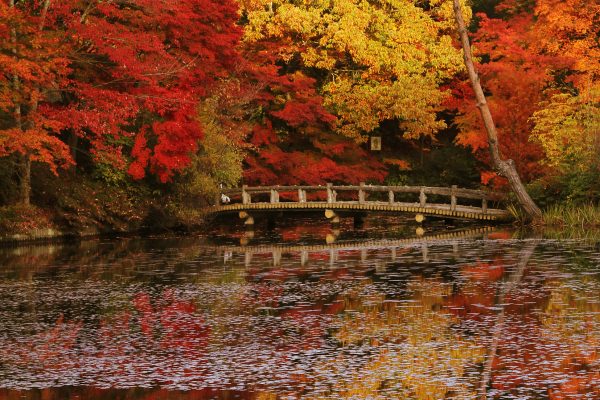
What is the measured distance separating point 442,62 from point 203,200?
11726 millimetres

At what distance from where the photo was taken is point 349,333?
15.8 m

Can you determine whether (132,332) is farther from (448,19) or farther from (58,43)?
(448,19)

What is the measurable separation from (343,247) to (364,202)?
914 centimetres

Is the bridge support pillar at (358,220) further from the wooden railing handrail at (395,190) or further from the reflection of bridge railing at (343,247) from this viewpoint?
the reflection of bridge railing at (343,247)

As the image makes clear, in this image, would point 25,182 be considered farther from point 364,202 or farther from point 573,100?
point 573,100

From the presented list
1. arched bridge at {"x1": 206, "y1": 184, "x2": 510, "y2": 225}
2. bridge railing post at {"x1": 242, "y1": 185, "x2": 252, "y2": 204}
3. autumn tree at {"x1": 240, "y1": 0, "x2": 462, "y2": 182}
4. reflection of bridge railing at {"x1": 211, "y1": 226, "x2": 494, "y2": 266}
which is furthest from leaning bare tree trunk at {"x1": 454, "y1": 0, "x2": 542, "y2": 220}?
bridge railing post at {"x1": 242, "y1": 185, "x2": 252, "y2": 204}

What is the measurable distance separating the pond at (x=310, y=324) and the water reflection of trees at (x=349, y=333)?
0.11 ft

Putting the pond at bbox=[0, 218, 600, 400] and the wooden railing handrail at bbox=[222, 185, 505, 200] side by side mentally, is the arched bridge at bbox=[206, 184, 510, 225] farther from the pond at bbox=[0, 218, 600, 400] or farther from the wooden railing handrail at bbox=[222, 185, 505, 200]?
the pond at bbox=[0, 218, 600, 400]

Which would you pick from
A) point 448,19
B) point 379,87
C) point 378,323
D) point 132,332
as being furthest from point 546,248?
point 448,19

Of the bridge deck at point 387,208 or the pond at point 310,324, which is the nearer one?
the pond at point 310,324

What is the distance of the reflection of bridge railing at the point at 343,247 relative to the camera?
28.5 metres

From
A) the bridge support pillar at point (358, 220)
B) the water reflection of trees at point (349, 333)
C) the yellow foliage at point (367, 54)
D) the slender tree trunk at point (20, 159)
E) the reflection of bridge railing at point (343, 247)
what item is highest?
the yellow foliage at point (367, 54)

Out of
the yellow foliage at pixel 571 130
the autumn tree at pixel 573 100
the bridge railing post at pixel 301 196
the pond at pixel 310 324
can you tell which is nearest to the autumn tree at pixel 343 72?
the bridge railing post at pixel 301 196

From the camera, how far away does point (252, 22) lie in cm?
4291
